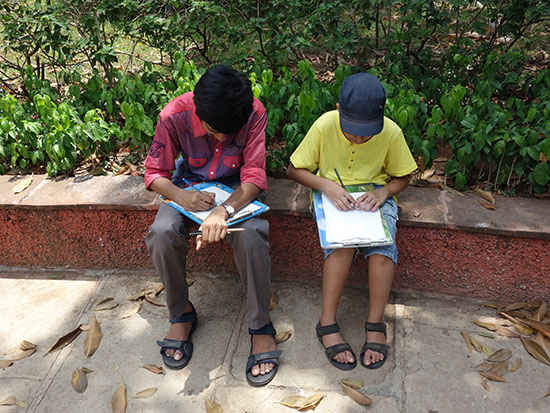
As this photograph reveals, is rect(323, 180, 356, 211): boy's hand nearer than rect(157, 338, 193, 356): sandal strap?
Yes

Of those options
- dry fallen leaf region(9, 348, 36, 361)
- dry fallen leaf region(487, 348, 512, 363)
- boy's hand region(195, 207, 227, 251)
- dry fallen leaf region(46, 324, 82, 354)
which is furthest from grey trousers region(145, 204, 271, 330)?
dry fallen leaf region(487, 348, 512, 363)

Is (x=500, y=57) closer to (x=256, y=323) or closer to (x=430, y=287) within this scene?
(x=430, y=287)

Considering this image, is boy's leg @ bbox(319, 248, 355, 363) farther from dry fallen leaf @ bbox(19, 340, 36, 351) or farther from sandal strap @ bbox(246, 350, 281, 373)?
dry fallen leaf @ bbox(19, 340, 36, 351)

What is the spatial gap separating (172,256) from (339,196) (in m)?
0.89

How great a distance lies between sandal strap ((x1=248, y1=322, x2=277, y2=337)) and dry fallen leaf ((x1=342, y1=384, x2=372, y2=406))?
46cm

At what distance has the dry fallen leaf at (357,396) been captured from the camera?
2396mm

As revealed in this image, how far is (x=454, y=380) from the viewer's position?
2.48 meters

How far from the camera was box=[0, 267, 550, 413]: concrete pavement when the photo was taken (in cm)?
244

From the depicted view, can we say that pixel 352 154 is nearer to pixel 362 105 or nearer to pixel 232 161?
pixel 362 105

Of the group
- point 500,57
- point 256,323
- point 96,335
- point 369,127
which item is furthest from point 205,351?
point 500,57

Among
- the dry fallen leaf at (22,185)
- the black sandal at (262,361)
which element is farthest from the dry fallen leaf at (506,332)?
the dry fallen leaf at (22,185)

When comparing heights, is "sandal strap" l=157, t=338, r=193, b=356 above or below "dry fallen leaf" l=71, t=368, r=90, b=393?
above

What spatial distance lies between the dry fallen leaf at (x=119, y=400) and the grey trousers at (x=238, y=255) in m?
0.49

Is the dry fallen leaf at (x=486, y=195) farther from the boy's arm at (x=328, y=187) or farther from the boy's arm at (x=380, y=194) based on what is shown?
the boy's arm at (x=328, y=187)
